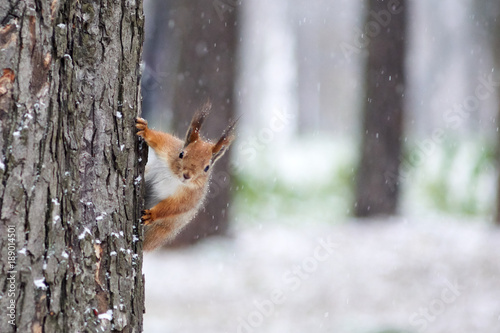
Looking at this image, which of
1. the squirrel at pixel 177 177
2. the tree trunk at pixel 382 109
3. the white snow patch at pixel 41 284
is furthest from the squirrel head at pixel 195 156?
the tree trunk at pixel 382 109

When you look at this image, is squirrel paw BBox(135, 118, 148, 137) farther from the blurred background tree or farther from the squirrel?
the blurred background tree

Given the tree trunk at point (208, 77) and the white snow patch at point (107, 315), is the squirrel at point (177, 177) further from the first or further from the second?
the tree trunk at point (208, 77)

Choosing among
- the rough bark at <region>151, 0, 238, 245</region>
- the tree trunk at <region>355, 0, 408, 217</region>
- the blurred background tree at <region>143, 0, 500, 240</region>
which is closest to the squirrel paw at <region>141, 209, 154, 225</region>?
the blurred background tree at <region>143, 0, 500, 240</region>

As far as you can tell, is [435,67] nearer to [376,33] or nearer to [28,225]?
[376,33]

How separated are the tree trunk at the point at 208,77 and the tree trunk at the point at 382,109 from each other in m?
2.31

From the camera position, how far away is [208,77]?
709cm

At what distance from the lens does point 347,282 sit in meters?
6.15

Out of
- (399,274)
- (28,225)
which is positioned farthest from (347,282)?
(28,225)

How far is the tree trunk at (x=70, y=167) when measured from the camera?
1.76 m

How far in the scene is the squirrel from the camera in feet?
8.48

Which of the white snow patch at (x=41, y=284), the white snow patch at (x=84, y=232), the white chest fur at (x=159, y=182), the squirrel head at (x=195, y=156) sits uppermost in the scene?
the squirrel head at (x=195, y=156)

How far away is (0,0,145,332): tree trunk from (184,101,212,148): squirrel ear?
0.30 metres

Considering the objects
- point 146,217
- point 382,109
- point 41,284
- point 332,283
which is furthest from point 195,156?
point 382,109

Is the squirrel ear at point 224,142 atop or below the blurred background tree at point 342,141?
below
